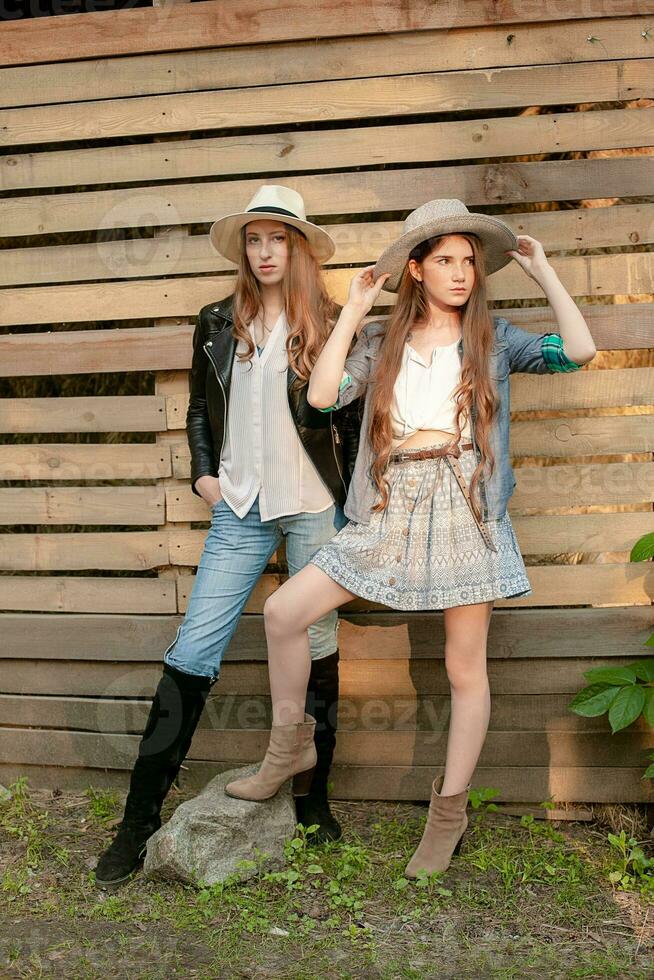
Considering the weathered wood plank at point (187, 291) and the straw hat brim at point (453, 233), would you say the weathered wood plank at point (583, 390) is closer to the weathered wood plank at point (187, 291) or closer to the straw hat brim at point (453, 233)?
the weathered wood plank at point (187, 291)

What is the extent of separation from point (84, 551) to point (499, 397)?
2013 millimetres

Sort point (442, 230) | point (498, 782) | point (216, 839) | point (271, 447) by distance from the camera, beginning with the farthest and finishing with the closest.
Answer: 1. point (498, 782)
2. point (271, 447)
3. point (216, 839)
4. point (442, 230)

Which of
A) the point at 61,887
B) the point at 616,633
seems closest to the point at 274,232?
the point at 616,633

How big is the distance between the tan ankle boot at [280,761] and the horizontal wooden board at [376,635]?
25.9 inches

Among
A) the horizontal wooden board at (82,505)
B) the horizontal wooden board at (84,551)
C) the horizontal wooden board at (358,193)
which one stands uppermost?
the horizontal wooden board at (358,193)

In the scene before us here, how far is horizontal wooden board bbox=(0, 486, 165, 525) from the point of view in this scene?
14.1ft

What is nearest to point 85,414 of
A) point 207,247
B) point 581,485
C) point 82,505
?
point 82,505

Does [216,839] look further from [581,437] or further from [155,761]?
[581,437]

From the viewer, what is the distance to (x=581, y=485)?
4047 millimetres

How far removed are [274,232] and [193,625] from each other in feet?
4.90

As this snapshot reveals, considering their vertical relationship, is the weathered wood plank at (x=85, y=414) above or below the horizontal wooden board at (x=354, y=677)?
above

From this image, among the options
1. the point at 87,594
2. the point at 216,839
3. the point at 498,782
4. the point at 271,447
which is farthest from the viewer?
the point at 87,594

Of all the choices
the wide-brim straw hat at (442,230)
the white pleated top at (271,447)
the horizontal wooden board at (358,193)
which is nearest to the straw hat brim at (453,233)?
the wide-brim straw hat at (442,230)

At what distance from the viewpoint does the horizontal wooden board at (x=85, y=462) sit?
4270 mm
